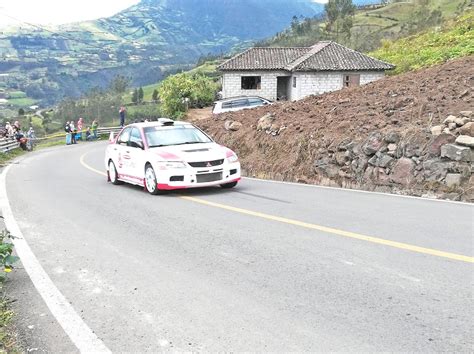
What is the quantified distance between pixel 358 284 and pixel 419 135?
729cm

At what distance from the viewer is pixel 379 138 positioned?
1247 centimetres

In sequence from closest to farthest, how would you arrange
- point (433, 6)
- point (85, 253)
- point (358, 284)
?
point (358, 284) < point (85, 253) < point (433, 6)

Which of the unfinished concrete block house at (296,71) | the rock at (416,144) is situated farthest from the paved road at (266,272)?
the unfinished concrete block house at (296,71)

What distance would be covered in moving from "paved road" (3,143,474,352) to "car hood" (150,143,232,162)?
1302 millimetres

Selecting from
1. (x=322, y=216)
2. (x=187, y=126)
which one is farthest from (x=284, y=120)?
(x=322, y=216)

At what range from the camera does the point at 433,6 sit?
99625mm

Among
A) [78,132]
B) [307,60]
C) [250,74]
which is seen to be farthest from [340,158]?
[250,74]

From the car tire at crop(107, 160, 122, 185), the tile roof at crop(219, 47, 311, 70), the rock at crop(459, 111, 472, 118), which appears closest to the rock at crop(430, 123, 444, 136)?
the rock at crop(459, 111, 472, 118)

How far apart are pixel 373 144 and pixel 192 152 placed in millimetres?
4172

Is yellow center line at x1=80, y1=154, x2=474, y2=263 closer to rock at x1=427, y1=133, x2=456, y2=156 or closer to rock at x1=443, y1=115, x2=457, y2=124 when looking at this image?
rock at x1=427, y1=133, x2=456, y2=156

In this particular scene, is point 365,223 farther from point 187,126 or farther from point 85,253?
point 187,126

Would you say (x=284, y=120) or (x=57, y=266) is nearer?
(x=57, y=266)

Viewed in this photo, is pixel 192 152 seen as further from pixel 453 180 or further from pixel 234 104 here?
pixel 234 104

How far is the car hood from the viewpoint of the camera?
11.0m
